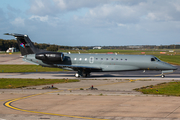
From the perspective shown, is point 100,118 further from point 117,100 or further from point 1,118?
point 1,118

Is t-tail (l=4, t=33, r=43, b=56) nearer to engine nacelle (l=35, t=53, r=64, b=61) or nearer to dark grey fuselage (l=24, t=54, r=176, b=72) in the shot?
engine nacelle (l=35, t=53, r=64, b=61)

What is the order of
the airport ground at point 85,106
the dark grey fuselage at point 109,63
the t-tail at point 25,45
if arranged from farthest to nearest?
the t-tail at point 25,45 → the dark grey fuselage at point 109,63 → the airport ground at point 85,106

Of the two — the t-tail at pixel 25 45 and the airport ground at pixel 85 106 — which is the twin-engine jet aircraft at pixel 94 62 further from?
the airport ground at pixel 85 106

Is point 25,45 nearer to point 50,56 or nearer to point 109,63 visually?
point 50,56

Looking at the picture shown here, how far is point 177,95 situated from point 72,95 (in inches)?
380

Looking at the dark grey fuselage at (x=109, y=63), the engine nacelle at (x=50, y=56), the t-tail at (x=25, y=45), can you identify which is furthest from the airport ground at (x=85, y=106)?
the t-tail at (x=25, y=45)

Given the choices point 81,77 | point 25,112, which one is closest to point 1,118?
point 25,112

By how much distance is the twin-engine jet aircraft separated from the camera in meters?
32.4

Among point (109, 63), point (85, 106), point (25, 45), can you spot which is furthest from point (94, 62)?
point (85, 106)

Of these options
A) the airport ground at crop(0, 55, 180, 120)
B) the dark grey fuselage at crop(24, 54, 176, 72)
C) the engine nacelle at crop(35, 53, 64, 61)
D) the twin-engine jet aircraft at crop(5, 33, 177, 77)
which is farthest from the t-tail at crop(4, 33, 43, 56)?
the airport ground at crop(0, 55, 180, 120)

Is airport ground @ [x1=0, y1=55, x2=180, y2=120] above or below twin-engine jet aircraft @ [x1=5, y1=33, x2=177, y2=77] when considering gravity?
below

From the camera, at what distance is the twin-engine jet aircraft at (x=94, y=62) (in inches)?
1277

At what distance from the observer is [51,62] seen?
1339 inches

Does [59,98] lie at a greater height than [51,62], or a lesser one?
lesser
